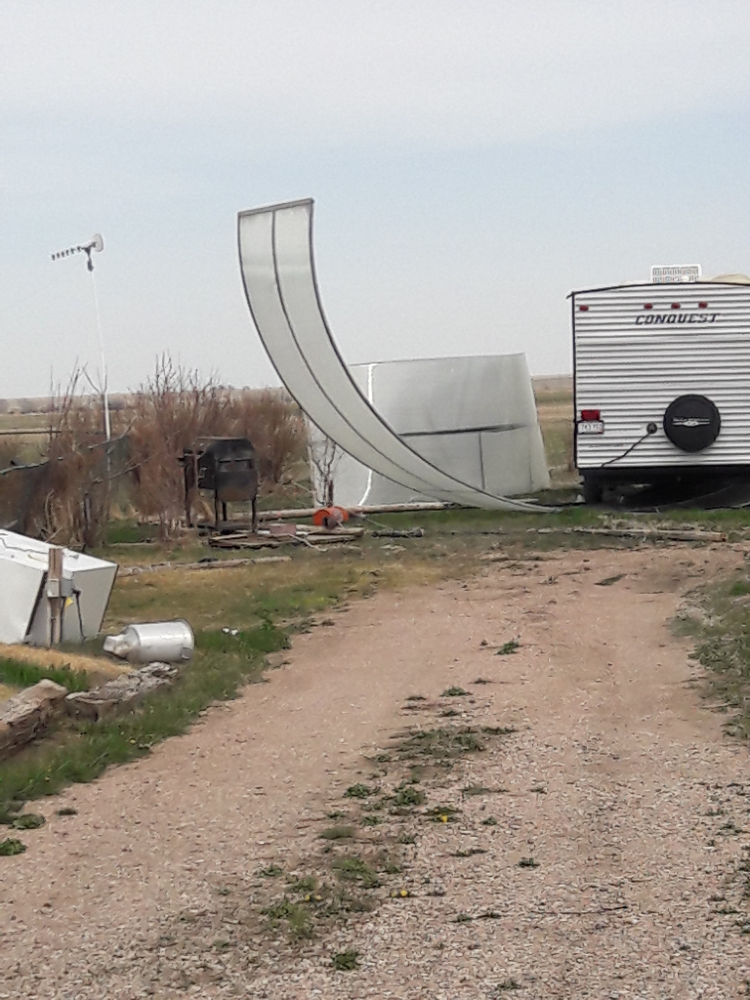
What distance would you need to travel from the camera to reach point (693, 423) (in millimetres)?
17578

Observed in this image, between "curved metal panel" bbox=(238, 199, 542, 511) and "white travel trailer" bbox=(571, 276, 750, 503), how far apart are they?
220cm

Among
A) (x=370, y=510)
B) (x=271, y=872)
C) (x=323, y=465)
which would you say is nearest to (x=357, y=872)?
(x=271, y=872)

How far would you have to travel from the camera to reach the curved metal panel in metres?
14.7

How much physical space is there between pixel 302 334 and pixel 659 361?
16.3 ft

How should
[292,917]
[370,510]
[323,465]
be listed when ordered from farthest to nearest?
[323,465], [370,510], [292,917]

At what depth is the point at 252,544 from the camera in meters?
16.2

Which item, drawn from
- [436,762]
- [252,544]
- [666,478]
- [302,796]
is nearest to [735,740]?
[436,762]

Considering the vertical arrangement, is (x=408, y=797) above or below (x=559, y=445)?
below

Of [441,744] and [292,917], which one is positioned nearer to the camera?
[292,917]

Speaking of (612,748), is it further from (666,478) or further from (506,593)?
(666,478)

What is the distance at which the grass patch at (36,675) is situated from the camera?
854 centimetres

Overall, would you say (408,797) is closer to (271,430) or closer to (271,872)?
(271,872)

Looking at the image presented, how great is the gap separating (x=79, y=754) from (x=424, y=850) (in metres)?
2.37

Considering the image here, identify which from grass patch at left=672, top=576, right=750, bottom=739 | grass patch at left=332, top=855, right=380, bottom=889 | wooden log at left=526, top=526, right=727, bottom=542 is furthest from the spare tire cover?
grass patch at left=332, top=855, right=380, bottom=889
